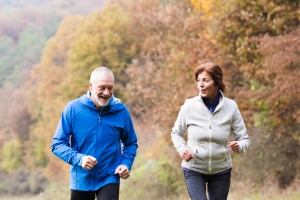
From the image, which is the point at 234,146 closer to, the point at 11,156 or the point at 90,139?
the point at 90,139

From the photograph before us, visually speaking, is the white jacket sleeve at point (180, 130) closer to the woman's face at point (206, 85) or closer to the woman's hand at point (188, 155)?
the woman's hand at point (188, 155)

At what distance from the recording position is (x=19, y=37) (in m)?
84.5

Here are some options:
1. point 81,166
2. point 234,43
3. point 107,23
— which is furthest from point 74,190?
point 107,23

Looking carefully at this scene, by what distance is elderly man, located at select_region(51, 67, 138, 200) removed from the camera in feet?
16.7

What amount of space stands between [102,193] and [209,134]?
1176 millimetres

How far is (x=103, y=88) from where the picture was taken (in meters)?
5.08

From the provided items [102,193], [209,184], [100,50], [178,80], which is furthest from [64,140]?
[100,50]

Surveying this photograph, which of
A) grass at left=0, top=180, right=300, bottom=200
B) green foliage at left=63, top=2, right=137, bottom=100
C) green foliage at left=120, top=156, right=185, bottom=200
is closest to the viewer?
grass at left=0, top=180, right=300, bottom=200

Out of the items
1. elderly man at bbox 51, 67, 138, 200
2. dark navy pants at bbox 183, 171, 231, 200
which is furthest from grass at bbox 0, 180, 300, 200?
elderly man at bbox 51, 67, 138, 200

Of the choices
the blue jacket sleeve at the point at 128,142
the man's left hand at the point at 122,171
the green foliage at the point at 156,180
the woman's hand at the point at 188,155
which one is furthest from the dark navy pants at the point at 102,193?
the green foliage at the point at 156,180

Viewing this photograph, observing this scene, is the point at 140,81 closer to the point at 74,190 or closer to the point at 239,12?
the point at 239,12

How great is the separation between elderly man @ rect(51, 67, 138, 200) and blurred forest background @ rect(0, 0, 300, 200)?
7.27 feet

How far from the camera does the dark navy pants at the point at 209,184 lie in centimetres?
530

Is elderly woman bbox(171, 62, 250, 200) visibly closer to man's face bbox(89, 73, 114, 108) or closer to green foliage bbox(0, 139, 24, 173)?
man's face bbox(89, 73, 114, 108)
